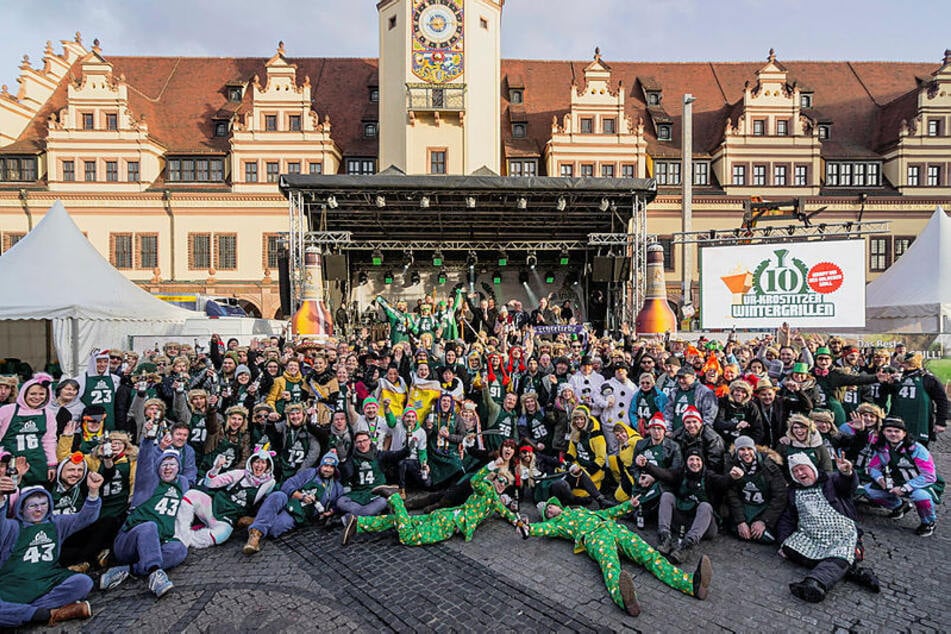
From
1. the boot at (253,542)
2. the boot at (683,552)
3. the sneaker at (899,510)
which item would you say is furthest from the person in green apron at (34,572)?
the sneaker at (899,510)

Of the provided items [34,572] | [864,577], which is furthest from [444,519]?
[864,577]

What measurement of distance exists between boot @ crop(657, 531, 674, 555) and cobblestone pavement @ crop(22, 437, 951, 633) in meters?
0.24

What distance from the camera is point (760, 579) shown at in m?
4.60

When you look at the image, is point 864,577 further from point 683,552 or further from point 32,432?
point 32,432

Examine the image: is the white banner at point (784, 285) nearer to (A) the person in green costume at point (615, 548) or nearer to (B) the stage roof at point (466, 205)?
(B) the stage roof at point (466, 205)

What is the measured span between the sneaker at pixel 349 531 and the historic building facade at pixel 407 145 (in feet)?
71.7

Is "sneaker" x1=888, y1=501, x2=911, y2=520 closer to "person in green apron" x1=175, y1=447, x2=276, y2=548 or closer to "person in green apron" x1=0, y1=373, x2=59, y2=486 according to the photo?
"person in green apron" x1=175, y1=447, x2=276, y2=548

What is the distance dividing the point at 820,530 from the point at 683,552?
4.17 ft

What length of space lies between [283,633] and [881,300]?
67.0ft

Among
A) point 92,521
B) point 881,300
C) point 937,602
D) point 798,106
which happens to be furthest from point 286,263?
point 798,106

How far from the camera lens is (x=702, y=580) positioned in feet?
14.0

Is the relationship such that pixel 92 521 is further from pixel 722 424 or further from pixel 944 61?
pixel 944 61

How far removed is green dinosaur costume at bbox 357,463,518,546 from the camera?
17.7 ft

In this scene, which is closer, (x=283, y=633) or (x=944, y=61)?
(x=283, y=633)
